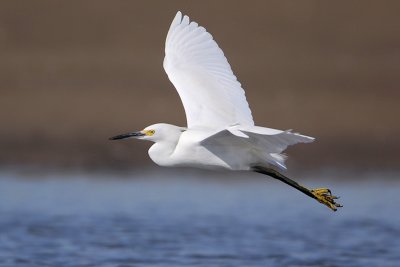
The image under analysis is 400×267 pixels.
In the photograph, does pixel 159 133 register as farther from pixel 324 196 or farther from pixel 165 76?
pixel 165 76

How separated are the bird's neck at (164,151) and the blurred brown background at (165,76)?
23.4ft

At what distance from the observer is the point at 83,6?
1831 cm

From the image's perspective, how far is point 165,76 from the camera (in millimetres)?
17281

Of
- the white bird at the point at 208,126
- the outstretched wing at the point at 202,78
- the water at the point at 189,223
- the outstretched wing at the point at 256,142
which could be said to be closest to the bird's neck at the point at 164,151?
the white bird at the point at 208,126

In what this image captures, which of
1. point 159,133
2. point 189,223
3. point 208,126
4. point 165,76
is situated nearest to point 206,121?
point 208,126

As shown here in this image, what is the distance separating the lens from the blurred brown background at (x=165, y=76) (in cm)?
1622

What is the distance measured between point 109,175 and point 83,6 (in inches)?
155

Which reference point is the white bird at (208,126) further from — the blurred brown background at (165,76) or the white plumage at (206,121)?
the blurred brown background at (165,76)

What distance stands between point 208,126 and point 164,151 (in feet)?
1.78

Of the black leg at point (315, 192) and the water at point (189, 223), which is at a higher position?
the water at point (189, 223)

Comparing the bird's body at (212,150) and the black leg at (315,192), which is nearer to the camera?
the bird's body at (212,150)

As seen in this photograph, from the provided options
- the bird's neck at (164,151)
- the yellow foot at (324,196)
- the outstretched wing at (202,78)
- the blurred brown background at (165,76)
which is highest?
the blurred brown background at (165,76)

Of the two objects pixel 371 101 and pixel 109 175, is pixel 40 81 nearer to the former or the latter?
pixel 109 175

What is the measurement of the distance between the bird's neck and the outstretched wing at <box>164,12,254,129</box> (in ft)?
1.76
